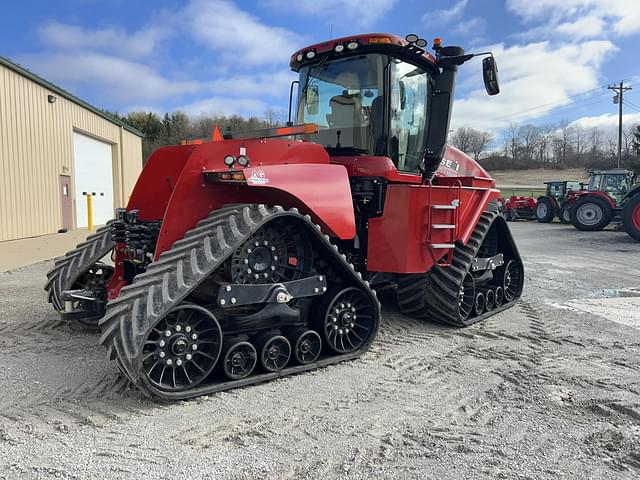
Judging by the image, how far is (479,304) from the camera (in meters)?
6.10

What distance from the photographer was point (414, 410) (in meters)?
3.41

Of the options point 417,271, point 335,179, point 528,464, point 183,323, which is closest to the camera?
point 528,464

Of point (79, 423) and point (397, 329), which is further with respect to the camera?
point (397, 329)

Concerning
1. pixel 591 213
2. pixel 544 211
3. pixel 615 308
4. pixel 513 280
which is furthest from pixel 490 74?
pixel 544 211

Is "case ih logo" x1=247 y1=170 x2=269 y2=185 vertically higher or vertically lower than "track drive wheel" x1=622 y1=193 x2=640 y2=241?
higher

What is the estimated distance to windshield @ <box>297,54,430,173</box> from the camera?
5.03 meters

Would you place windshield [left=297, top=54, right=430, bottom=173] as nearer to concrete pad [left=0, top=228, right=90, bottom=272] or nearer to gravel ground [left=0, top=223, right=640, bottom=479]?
gravel ground [left=0, top=223, right=640, bottom=479]

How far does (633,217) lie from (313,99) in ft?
46.2

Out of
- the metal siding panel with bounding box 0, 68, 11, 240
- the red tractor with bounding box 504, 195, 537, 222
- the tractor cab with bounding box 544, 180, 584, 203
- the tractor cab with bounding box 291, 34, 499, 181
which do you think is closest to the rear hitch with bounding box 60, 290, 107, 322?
the tractor cab with bounding box 291, 34, 499, 181

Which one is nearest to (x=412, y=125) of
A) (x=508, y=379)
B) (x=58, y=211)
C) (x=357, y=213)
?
Answer: (x=357, y=213)

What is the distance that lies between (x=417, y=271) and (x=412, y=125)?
4.97 feet

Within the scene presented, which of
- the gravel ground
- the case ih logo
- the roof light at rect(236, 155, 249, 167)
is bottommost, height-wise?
the gravel ground

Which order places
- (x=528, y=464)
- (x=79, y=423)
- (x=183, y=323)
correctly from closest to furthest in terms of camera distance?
(x=528, y=464)
(x=79, y=423)
(x=183, y=323)

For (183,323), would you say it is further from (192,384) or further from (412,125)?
(412,125)
